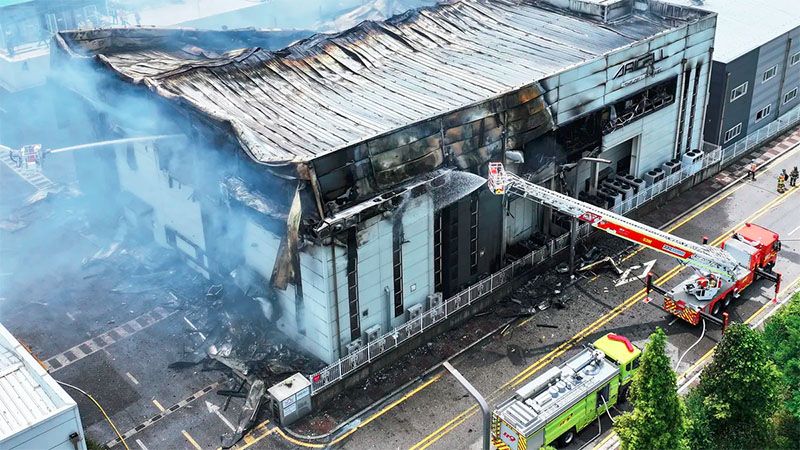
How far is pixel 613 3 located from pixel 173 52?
25.0 meters

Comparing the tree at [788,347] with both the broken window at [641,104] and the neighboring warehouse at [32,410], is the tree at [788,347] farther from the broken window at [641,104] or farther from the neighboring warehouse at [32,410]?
the neighboring warehouse at [32,410]

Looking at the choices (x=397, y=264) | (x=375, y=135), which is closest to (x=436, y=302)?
(x=397, y=264)

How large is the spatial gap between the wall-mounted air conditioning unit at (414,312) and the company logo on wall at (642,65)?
15854 mm

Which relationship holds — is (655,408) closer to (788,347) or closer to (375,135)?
(788,347)

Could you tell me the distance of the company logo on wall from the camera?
43.8 metres

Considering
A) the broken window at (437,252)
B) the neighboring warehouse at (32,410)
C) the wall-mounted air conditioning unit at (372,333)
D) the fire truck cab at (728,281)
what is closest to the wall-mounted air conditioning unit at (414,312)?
the broken window at (437,252)

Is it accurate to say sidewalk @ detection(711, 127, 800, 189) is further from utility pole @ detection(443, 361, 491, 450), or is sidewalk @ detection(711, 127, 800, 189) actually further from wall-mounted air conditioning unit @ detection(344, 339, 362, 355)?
utility pole @ detection(443, 361, 491, 450)

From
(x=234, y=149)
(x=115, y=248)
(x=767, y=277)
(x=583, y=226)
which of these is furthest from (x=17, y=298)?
(x=767, y=277)

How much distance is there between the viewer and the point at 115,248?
45.3 metres

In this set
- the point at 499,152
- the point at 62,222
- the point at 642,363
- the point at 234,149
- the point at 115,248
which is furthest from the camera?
the point at 62,222

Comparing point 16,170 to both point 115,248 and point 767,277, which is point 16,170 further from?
point 767,277

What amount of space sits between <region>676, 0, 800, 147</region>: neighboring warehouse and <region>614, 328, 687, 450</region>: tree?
29.6m

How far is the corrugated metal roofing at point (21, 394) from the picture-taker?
2703 centimetres

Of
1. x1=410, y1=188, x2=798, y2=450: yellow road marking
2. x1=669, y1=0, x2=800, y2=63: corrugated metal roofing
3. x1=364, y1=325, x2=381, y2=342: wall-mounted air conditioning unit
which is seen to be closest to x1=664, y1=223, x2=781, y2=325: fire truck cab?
x1=410, y1=188, x2=798, y2=450: yellow road marking
